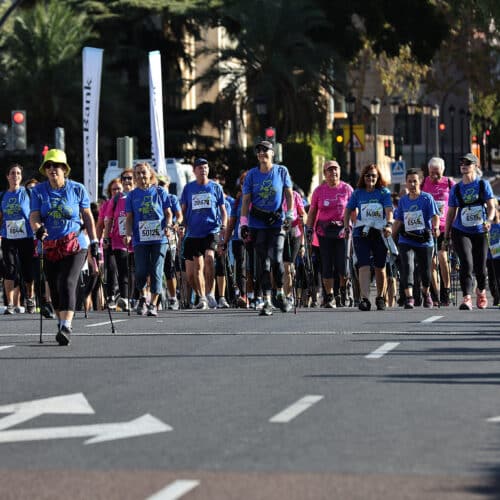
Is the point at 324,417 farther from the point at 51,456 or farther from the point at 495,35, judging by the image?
the point at 495,35

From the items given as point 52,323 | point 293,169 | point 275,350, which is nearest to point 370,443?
point 275,350

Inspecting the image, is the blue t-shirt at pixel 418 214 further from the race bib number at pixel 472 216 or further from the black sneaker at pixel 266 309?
the black sneaker at pixel 266 309

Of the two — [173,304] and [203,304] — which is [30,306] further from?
[203,304]

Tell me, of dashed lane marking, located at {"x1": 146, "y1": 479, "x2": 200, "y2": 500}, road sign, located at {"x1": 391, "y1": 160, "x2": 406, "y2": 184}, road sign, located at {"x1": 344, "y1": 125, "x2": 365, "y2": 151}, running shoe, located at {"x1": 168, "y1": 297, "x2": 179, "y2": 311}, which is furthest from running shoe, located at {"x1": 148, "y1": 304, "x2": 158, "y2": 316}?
road sign, located at {"x1": 391, "y1": 160, "x2": 406, "y2": 184}

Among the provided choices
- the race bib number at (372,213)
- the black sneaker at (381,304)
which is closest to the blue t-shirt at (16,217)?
the race bib number at (372,213)

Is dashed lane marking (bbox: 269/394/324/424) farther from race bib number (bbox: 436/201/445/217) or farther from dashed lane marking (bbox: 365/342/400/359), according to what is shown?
race bib number (bbox: 436/201/445/217)

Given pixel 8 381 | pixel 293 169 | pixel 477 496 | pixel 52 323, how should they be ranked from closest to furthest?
pixel 477 496, pixel 8 381, pixel 52 323, pixel 293 169

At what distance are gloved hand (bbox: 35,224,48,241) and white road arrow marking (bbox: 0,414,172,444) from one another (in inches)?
231

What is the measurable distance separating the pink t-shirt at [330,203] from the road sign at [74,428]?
1167 cm

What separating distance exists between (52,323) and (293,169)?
46.1m

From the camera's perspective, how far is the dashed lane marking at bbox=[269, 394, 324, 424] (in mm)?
9781

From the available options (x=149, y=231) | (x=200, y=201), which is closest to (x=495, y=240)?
(x=200, y=201)

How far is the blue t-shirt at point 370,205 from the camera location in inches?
821

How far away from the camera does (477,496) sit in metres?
7.39
